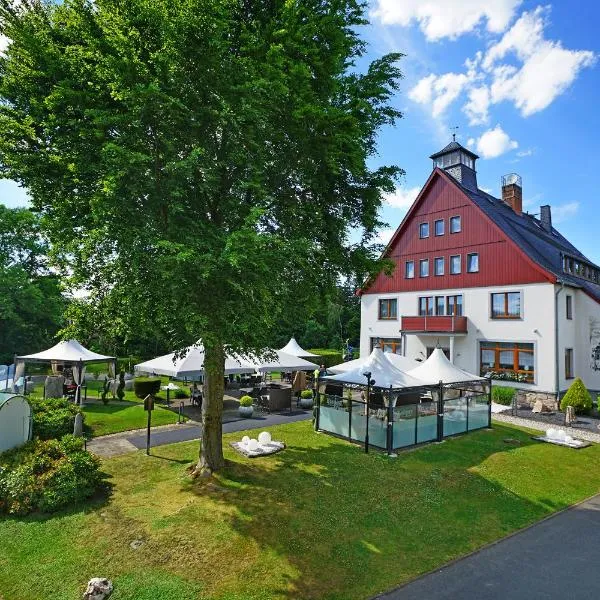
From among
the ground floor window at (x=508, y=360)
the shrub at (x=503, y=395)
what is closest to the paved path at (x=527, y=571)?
the shrub at (x=503, y=395)

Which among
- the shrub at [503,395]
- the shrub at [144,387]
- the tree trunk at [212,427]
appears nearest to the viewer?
the tree trunk at [212,427]

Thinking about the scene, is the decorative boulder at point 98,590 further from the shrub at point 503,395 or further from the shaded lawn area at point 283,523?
the shrub at point 503,395

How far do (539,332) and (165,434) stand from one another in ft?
63.8

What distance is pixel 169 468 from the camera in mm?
10930

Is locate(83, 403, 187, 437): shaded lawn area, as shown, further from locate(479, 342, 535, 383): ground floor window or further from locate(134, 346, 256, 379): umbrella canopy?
locate(479, 342, 535, 383): ground floor window

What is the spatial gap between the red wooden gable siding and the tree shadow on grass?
1152 cm

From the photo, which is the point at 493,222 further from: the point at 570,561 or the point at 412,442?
the point at 570,561

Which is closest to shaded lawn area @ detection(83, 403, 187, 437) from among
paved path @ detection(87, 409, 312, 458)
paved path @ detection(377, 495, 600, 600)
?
paved path @ detection(87, 409, 312, 458)

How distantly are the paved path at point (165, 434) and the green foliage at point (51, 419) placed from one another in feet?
3.14

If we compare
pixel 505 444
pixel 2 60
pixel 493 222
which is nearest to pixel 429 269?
pixel 493 222

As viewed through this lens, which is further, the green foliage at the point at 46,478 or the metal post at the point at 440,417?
the metal post at the point at 440,417

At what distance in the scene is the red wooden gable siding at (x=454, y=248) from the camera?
77.5ft

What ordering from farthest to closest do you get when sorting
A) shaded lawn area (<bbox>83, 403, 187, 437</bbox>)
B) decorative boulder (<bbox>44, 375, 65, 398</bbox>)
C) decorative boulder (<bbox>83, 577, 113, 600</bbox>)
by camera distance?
decorative boulder (<bbox>44, 375, 65, 398</bbox>) < shaded lawn area (<bbox>83, 403, 187, 437</bbox>) < decorative boulder (<bbox>83, 577, 113, 600</bbox>)

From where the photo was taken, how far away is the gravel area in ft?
53.4
